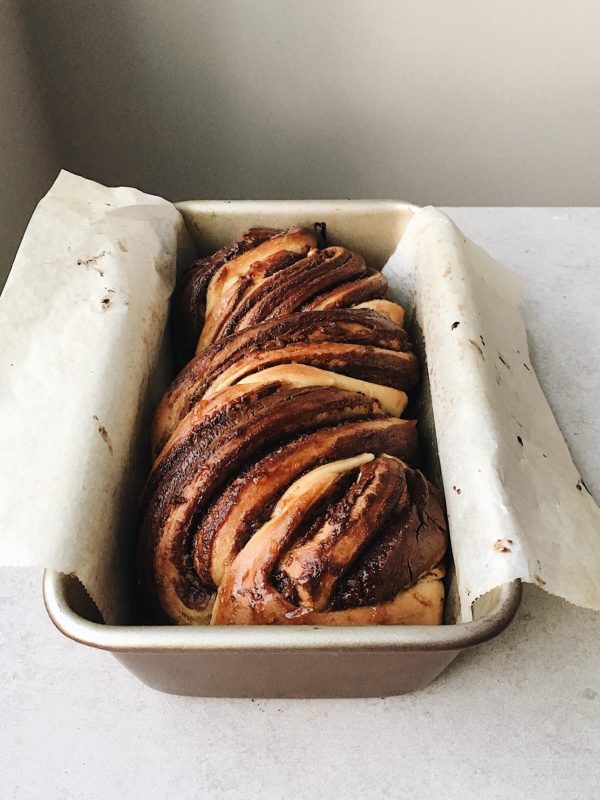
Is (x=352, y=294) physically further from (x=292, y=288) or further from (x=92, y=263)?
(x=92, y=263)

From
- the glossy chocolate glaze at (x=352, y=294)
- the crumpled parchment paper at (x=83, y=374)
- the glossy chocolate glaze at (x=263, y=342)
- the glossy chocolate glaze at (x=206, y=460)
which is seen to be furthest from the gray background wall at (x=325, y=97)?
the glossy chocolate glaze at (x=206, y=460)

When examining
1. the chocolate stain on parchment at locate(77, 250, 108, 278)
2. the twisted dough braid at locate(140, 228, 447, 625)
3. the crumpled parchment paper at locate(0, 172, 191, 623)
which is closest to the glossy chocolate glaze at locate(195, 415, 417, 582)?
the twisted dough braid at locate(140, 228, 447, 625)

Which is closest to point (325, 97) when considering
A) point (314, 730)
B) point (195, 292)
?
point (195, 292)

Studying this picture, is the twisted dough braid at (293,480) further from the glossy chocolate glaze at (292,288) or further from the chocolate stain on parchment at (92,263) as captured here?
the chocolate stain on parchment at (92,263)

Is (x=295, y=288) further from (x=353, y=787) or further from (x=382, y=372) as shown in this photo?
(x=353, y=787)

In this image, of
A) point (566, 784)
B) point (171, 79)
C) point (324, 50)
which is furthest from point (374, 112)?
point (566, 784)

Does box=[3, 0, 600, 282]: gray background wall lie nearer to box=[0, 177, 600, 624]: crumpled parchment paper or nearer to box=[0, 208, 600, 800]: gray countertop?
box=[0, 177, 600, 624]: crumpled parchment paper
